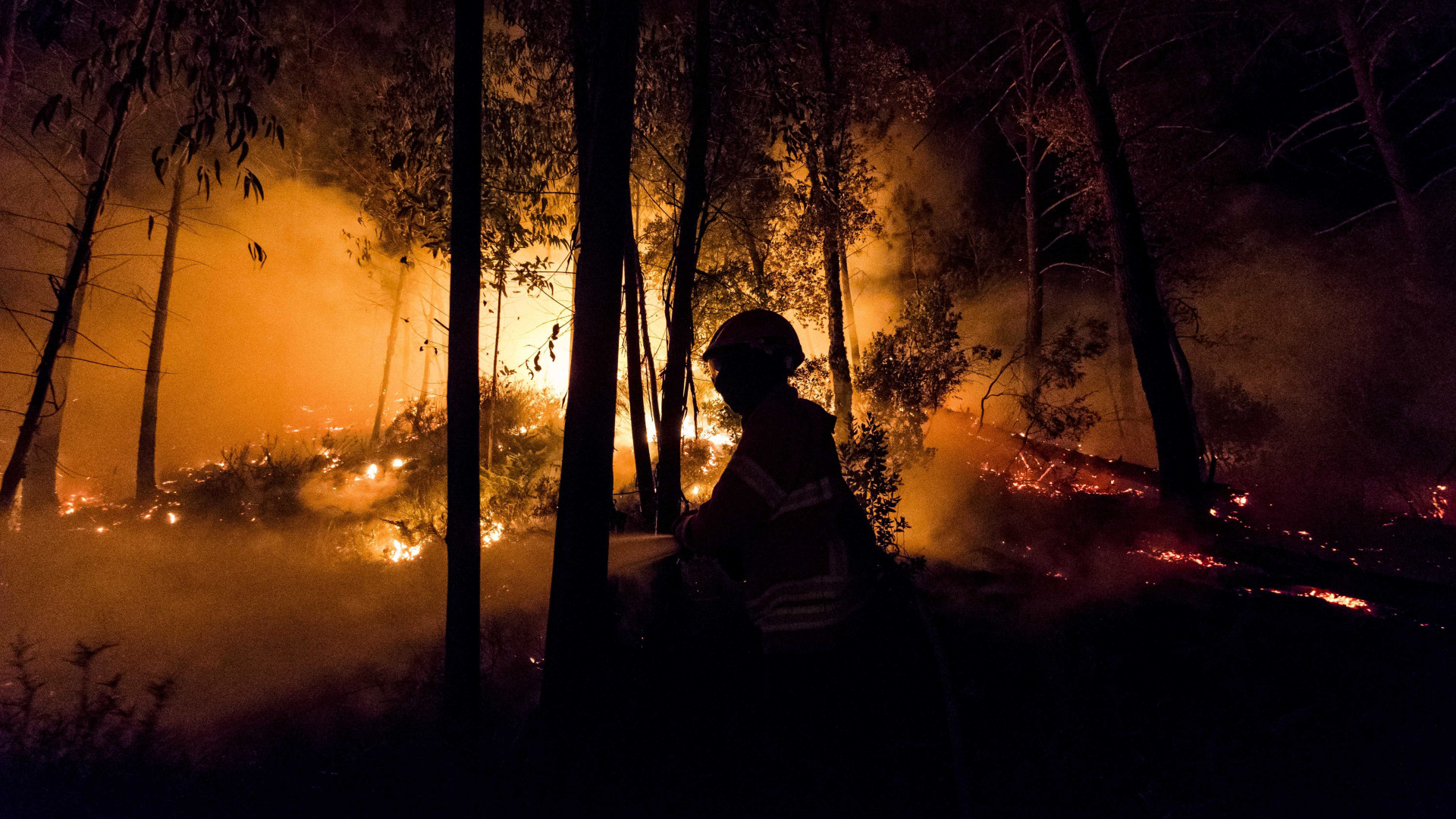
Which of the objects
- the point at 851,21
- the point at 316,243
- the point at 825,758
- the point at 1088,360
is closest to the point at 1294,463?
the point at 1088,360

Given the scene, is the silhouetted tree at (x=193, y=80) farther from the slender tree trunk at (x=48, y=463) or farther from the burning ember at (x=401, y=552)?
the slender tree trunk at (x=48, y=463)

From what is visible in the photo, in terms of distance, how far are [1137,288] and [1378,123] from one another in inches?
249

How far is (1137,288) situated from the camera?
835cm

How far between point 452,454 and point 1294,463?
16.0 metres

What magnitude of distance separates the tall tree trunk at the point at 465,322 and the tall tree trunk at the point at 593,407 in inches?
23.0

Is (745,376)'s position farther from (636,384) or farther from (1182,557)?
(1182,557)

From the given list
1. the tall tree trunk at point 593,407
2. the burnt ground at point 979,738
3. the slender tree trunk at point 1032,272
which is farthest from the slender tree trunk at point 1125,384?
the tall tree trunk at point 593,407

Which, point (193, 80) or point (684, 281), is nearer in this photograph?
point (193, 80)

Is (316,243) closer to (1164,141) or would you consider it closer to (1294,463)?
(1164,141)

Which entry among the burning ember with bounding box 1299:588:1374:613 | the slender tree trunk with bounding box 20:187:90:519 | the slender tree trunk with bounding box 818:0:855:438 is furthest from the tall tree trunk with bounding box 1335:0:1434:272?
the slender tree trunk with bounding box 20:187:90:519

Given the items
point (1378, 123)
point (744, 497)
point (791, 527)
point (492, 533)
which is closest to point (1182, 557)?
point (791, 527)

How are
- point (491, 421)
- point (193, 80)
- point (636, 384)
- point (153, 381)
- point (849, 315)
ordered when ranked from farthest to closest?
point (849, 315), point (491, 421), point (153, 381), point (636, 384), point (193, 80)

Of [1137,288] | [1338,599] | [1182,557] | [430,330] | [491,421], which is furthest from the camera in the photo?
[430,330]

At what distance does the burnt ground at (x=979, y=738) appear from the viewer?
2965mm
